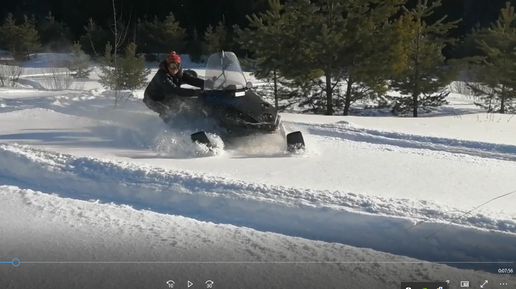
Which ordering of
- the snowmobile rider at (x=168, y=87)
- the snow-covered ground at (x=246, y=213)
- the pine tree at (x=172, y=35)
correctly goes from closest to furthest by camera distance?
the snow-covered ground at (x=246, y=213) < the snowmobile rider at (x=168, y=87) < the pine tree at (x=172, y=35)

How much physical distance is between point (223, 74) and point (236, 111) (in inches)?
37.5

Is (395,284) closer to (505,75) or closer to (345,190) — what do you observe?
(345,190)

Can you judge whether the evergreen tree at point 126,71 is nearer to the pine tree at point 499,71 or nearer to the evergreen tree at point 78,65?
the evergreen tree at point 78,65

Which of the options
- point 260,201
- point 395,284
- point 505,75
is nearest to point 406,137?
point 260,201

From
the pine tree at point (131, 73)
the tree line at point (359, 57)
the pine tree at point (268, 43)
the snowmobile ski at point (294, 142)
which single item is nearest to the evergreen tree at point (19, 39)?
the tree line at point (359, 57)

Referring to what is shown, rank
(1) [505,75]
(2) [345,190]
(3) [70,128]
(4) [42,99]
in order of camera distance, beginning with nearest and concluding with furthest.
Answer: (2) [345,190] → (3) [70,128] → (4) [42,99] → (1) [505,75]

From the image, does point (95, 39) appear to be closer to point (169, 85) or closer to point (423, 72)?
point (423, 72)

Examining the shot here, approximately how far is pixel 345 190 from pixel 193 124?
343 cm

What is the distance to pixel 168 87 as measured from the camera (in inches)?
354

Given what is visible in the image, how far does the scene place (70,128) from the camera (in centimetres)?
970

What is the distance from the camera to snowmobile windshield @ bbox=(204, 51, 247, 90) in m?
8.84

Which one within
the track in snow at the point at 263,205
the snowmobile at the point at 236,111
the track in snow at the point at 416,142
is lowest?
the track in snow at the point at 416,142

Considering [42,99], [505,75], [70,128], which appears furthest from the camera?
[505,75]

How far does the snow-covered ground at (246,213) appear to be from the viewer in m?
3.90
